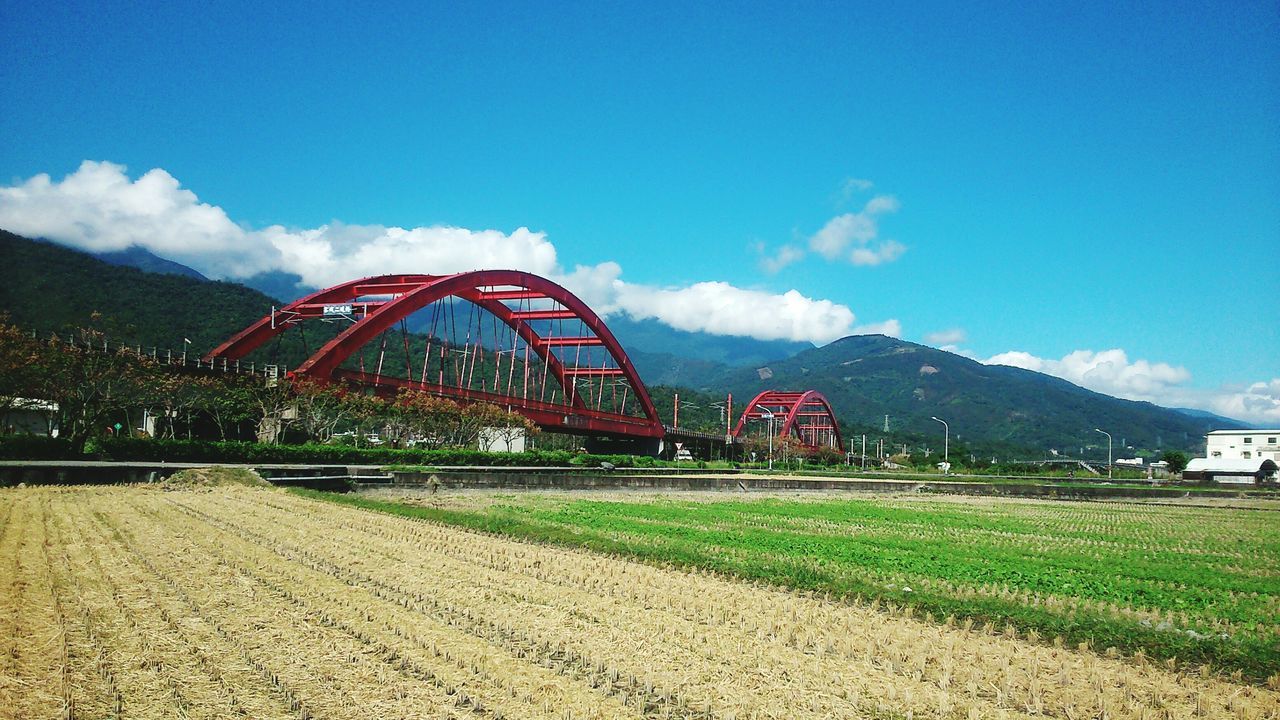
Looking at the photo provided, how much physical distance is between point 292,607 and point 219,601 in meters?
0.84

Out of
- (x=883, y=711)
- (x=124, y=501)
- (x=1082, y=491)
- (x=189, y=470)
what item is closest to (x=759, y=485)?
(x=1082, y=491)

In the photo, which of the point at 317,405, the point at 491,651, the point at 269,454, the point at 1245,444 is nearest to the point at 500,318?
the point at 317,405

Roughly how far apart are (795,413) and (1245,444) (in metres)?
62.2

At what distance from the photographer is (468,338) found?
7162cm

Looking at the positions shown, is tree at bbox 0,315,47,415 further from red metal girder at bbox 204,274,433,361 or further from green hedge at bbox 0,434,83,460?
red metal girder at bbox 204,274,433,361

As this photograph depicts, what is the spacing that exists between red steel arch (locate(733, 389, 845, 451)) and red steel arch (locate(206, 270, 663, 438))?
31.2 m

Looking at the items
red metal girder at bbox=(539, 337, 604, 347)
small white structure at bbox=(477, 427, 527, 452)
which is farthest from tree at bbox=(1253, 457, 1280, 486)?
small white structure at bbox=(477, 427, 527, 452)

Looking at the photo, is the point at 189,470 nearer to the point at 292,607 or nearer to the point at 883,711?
the point at 292,607

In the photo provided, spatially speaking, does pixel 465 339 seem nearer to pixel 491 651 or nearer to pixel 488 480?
pixel 488 480

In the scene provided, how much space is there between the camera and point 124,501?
20.4 meters

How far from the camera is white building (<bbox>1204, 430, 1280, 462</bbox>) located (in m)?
111

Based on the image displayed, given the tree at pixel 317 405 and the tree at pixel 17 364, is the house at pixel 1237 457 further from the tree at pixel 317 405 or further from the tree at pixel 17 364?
the tree at pixel 17 364

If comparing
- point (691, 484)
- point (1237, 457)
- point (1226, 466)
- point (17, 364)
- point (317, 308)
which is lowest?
point (691, 484)

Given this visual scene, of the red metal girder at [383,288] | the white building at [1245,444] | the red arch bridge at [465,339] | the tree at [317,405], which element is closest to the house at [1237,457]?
the white building at [1245,444]
